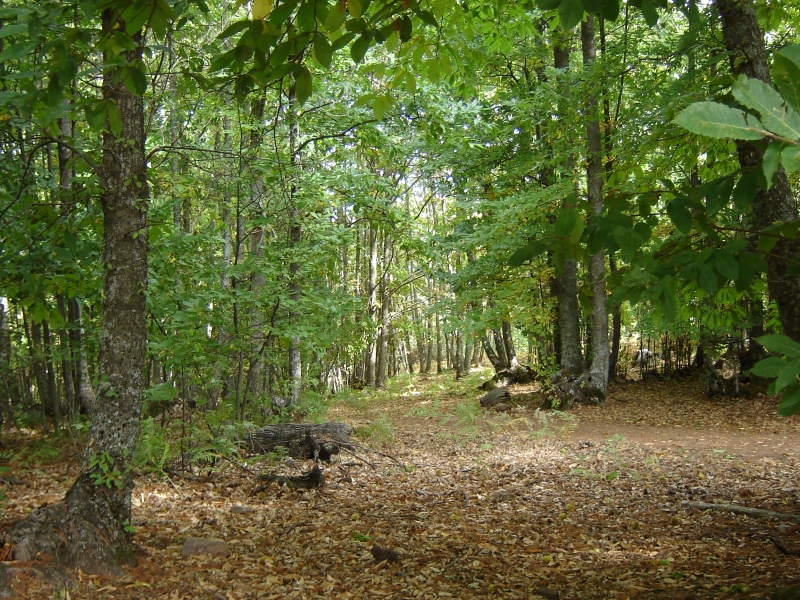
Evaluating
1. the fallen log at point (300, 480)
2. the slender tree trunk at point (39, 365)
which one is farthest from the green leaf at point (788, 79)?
the slender tree trunk at point (39, 365)

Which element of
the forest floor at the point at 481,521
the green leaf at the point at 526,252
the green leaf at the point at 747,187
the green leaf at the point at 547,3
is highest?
the green leaf at the point at 547,3

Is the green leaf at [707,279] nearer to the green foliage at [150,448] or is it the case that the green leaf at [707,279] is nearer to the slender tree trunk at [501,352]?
the green foliage at [150,448]

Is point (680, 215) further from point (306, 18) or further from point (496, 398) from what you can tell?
point (496, 398)

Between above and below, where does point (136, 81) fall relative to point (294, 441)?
above

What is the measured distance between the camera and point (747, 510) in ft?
16.7

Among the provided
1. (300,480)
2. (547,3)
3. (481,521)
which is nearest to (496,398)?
(300,480)

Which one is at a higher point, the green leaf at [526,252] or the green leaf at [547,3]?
the green leaf at [547,3]

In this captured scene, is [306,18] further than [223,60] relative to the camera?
No

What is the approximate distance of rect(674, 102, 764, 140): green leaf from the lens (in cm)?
107

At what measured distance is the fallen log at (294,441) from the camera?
777 cm

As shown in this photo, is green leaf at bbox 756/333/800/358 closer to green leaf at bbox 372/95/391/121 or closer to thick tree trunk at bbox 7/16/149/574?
green leaf at bbox 372/95/391/121

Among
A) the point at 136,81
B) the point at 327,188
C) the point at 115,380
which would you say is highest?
the point at 327,188

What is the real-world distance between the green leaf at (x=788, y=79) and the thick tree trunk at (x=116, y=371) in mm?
3698

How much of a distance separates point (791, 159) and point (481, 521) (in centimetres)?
512
